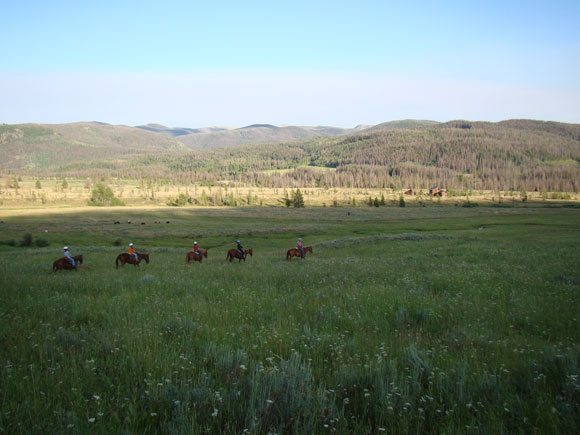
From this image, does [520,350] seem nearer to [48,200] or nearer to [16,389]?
[16,389]

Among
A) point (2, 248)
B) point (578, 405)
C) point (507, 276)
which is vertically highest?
point (578, 405)

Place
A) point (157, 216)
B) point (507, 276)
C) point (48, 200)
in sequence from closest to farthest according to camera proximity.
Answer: point (507, 276), point (157, 216), point (48, 200)

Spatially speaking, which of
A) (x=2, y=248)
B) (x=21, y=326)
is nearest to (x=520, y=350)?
(x=21, y=326)

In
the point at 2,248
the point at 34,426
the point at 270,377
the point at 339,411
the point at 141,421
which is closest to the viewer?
the point at 34,426

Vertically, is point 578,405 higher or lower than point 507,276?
higher

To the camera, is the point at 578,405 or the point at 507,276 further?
the point at 507,276

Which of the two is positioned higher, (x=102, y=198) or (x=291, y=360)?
(x=102, y=198)

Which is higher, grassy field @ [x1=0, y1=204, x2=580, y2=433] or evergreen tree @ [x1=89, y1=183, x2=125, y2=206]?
evergreen tree @ [x1=89, y1=183, x2=125, y2=206]

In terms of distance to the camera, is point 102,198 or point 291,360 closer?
point 291,360

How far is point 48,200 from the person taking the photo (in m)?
160

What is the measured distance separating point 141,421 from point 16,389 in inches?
69.6

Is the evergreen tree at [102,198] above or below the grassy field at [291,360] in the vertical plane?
above

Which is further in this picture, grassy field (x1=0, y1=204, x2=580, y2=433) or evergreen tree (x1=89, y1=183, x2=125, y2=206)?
evergreen tree (x1=89, y1=183, x2=125, y2=206)

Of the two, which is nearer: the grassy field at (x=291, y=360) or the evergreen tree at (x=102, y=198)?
the grassy field at (x=291, y=360)
